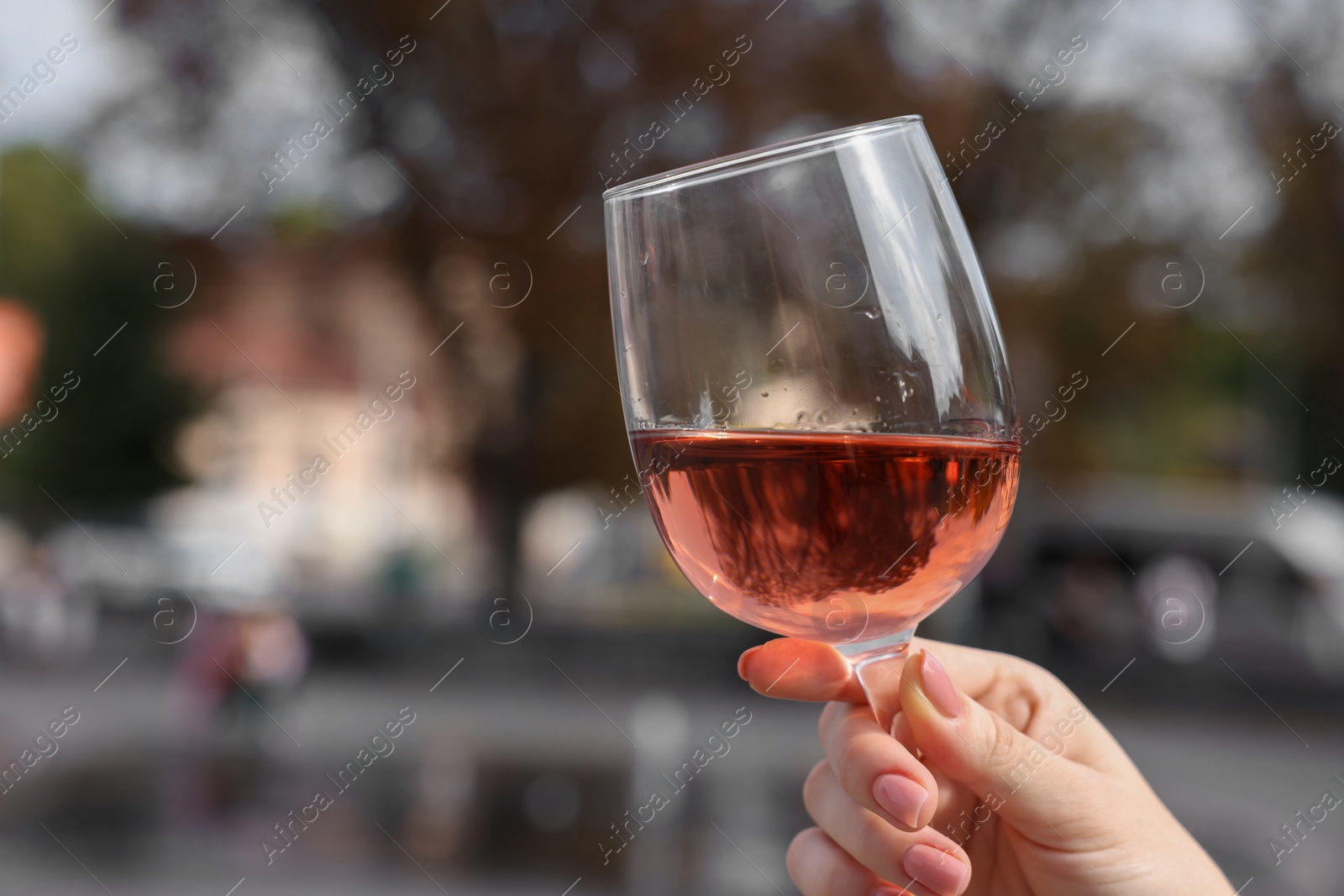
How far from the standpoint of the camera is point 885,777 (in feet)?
3.58

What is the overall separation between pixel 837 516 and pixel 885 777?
0.92ft

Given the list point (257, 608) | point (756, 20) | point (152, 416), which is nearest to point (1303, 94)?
point (756, 20)

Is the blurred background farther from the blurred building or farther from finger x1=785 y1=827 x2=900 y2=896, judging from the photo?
finger x1=785 y1=827 x2=900 y2=896

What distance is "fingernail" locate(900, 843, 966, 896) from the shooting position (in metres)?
1.11

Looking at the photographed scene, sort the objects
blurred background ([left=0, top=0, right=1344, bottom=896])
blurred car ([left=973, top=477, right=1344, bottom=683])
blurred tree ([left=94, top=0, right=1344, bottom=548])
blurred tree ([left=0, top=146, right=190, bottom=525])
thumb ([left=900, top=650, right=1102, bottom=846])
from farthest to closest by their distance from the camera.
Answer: blurred tree ([left=0, top=146, right=190, bottom=525]) → blurred car ([left=973, top=477, right=1344, bottom=683]) → blurred tree ([left=94, top=0, right=1344, bottom=548]) → blurred background ([left=0, top=0, right=1344, bottom=896]) → thumb ([left=900, top=650, right=1102, bottom=846])

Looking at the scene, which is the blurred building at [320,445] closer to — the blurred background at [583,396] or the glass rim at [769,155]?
the blurred background at [583,396]

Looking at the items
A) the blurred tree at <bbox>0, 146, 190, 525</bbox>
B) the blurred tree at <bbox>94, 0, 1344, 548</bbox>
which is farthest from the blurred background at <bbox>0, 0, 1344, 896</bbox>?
the blurred tree at <bbox>0, 146, 190, 525</bbox>

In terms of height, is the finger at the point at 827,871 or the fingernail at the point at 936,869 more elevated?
the fingernail at the point at 936,869

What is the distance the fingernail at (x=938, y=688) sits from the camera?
108cm

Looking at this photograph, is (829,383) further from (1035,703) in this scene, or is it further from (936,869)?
(1035,703)

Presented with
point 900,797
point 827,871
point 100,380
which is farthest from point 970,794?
point 100,380

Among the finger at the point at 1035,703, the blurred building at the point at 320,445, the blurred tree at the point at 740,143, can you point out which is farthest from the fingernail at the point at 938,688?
the blurred tree at the point at 740,143

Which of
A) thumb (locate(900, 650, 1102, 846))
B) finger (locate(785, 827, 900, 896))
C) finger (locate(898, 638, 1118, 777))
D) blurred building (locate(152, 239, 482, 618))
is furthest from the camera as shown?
blurred building (locate(152, 239, 482, 618))

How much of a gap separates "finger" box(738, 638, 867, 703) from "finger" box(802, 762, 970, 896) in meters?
0.14
